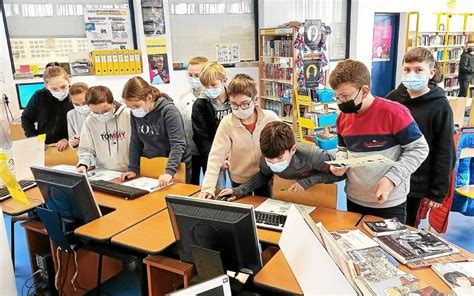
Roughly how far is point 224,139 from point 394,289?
1312 mm

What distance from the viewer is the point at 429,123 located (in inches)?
89.2

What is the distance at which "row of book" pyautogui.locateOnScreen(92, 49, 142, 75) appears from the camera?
5672 millimetres

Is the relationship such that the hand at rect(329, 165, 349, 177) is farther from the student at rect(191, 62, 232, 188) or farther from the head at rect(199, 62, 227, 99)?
the head at rect(199, 62, 227, 99)

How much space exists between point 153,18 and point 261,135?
185 inches

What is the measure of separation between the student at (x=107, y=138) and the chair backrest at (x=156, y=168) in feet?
0.73

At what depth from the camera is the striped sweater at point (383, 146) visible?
1.91 m

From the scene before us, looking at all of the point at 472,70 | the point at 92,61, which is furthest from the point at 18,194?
the point at 472,70

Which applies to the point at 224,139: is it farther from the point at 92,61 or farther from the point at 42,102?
the point at 92,61

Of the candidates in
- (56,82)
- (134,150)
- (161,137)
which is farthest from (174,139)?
(56,82)

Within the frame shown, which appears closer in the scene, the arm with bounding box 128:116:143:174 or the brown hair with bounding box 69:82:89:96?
the arm with bounding box 128:116:143:174

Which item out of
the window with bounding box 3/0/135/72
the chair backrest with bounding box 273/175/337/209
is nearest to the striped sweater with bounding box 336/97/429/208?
the chair backrest with bounding box 273/175/337/209

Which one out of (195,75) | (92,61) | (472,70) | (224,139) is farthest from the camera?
(472,70)

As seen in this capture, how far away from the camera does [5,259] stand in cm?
201

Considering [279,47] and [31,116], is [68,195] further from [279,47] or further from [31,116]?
[279,47]
